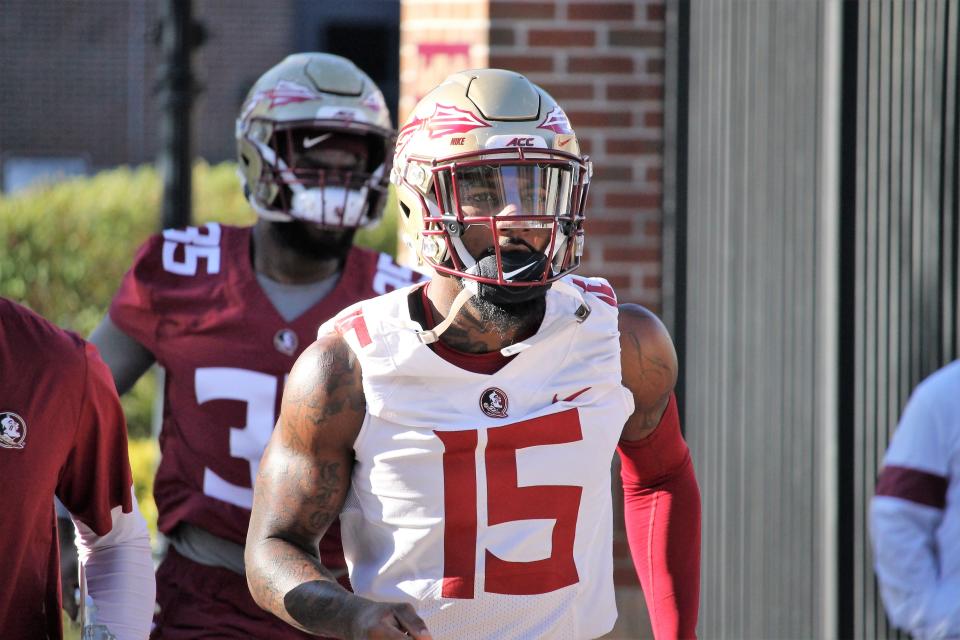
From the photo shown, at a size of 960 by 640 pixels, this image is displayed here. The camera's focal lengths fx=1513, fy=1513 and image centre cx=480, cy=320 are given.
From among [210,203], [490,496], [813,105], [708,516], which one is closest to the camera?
[490,496]

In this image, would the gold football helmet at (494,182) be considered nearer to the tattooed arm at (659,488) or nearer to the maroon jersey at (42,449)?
the tattooed arm at (659,488)

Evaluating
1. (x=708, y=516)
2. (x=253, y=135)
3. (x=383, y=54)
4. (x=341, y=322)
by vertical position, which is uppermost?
(x=383, y=54)

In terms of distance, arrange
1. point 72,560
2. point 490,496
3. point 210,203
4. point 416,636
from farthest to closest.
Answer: point 210,203 < point 72,560 < point 490,496 < point 416,636

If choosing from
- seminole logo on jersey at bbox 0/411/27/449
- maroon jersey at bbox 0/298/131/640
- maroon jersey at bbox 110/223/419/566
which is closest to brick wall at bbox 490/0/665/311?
maroon jersey at bbox 110/223/419/566

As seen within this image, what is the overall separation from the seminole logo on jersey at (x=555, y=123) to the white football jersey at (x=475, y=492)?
1.45 feet

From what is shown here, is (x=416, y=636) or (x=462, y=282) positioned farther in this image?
→ (x=462, y=282)

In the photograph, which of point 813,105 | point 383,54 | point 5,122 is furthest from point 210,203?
point 813,105

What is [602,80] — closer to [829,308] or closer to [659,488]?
[829,308]

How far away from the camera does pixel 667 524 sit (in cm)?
342

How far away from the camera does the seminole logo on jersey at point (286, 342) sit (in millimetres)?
4148

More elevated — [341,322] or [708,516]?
[341,322]

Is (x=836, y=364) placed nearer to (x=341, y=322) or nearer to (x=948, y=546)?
(x=948, y=546)

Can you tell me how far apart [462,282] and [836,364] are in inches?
86.3

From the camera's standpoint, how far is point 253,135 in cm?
442
